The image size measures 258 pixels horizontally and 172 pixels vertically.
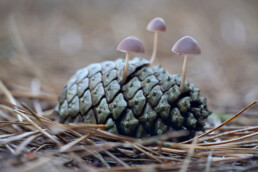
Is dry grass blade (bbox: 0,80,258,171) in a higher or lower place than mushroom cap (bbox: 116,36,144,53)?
lower

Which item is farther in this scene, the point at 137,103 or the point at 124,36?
the point at 124,36

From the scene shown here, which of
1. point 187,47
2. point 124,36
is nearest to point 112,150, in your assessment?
point 187,47

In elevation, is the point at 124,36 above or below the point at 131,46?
above

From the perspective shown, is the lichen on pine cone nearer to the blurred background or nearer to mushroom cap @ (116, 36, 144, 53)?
mushroom cap @ (116, 36, 144, 53)

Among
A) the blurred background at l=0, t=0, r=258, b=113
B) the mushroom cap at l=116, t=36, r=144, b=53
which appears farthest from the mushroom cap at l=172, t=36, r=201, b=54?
the blurred background at l=0, t=0, r=258, b=113

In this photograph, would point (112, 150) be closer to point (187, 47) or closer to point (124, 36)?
point (187, 47)

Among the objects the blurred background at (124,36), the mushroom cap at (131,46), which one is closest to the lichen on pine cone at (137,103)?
the mushroom cap at (131,46)
